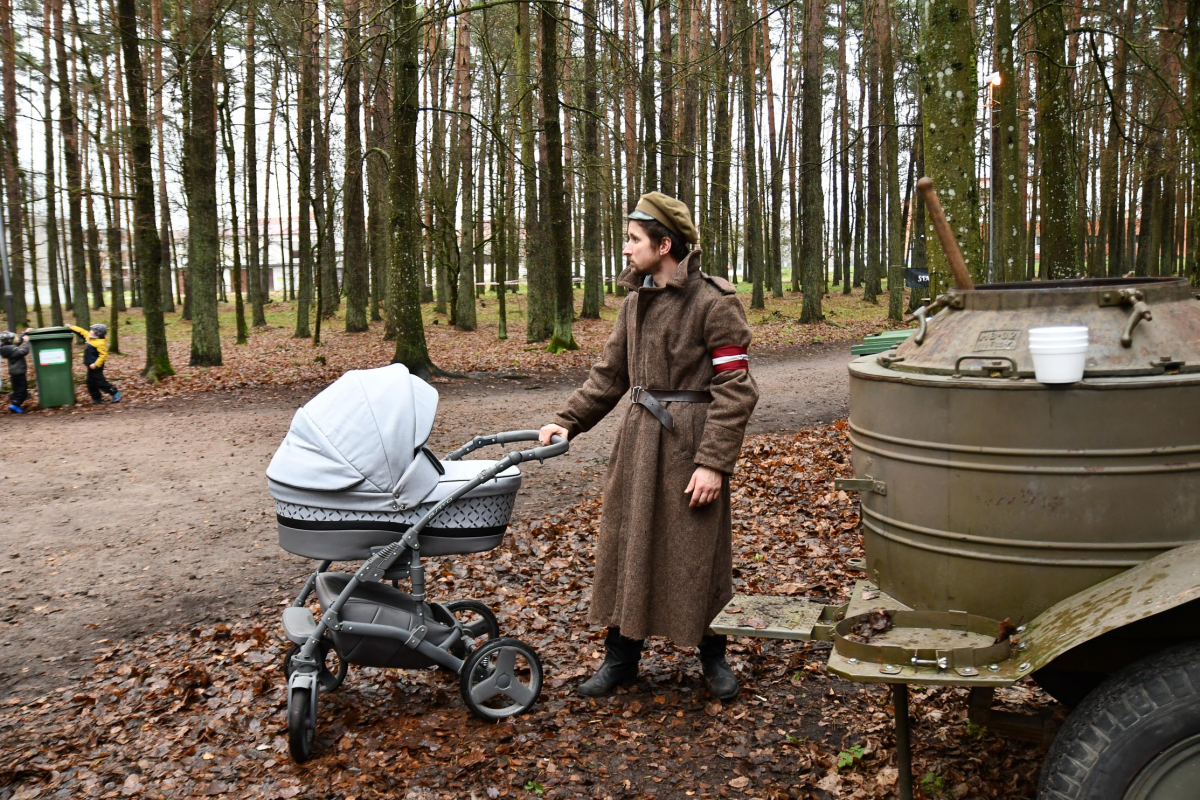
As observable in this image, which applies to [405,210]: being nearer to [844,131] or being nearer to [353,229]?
[353,229]

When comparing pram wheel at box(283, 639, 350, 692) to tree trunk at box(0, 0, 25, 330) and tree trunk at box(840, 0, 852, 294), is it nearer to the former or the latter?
tree trunk at box(0, 0, 25, 330)

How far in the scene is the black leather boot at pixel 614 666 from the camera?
4133mm

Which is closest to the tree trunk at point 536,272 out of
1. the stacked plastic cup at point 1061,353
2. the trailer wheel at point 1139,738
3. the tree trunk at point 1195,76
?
the tree trunk at point 1195,76

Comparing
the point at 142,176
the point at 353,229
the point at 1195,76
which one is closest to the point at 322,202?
the point at 353,229

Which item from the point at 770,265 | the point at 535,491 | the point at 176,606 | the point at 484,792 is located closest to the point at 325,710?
the point at 484,792

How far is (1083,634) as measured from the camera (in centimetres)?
230

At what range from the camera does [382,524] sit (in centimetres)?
375

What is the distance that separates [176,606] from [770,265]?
29894 mm

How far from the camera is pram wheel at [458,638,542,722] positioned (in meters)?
3.84

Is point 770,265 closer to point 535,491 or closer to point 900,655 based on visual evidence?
point 535,491

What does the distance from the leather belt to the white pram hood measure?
0.90 metres

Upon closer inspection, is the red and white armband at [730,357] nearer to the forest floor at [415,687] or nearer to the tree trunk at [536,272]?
the forest floor at [415,687]

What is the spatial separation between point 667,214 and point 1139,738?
2.52 metres

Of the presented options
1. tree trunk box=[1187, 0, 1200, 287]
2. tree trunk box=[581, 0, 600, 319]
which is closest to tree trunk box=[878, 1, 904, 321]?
tree trunk box=[581, 0, 600, 319]
